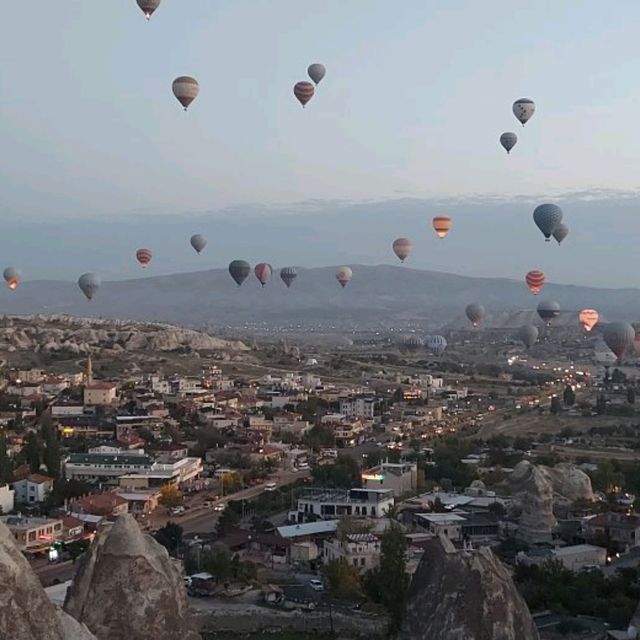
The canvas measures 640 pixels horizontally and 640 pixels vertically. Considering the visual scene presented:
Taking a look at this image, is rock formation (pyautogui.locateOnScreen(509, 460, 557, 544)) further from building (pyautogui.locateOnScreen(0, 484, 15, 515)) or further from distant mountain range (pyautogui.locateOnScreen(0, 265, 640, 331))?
distant mountain range (pyautogui.locateOnScreen(0, 265, 640, 331))

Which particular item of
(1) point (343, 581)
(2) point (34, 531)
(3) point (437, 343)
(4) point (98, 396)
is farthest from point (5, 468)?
(3) point (437, 343)

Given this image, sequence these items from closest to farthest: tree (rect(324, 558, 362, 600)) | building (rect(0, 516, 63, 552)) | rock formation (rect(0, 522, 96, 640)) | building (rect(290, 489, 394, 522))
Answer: rock formation (rect(0, 522, 96, 640)) < tree (rect(324, 558, 362, 600)) < building (rect(0, 516, 63, 552)) < building (rect(290, 489, 394, 522))

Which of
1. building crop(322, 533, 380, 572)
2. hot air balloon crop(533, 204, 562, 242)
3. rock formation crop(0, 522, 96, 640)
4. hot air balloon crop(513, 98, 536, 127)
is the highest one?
hot air balloon crop(513, 98, 536, 127)

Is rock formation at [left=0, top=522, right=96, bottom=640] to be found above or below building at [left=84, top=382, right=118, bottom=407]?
above

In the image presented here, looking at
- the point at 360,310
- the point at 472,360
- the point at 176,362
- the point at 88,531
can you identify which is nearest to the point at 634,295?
the point at 360,310

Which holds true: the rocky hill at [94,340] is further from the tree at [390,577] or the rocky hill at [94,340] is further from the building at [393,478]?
the tree at [390,577]

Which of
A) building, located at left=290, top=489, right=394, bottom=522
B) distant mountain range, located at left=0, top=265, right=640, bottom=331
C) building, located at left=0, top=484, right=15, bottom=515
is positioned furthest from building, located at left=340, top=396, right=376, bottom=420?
distant mountain range, located at left=0, top=265, right=640, bottom=331

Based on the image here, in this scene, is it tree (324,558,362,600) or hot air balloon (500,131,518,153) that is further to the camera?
hot air balloon (500,131,518,153)

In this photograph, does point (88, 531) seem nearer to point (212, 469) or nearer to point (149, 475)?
point (149, 475)

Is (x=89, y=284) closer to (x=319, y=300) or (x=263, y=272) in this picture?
(x=263, y=272)
